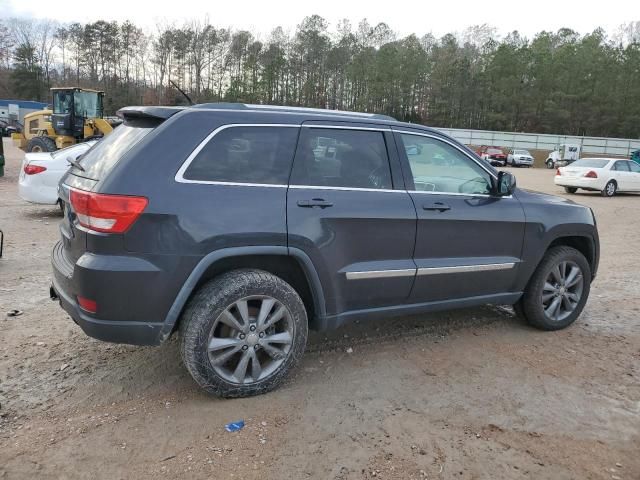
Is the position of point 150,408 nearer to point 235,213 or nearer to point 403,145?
point 235,213

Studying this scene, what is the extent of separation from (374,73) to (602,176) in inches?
2686

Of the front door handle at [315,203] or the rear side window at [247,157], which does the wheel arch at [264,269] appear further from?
the rear side window at [247,157]

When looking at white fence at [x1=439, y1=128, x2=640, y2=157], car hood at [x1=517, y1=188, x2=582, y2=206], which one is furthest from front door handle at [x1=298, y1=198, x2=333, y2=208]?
white fence at [x1=439, y1=128, x2=640, y2=157]

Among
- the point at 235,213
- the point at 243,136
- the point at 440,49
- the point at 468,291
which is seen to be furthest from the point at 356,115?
the point at 440,49

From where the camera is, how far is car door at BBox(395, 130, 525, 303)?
13.2 feet

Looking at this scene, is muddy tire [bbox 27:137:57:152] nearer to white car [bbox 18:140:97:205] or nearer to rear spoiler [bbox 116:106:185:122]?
white car [bbox 18:140:97:205]

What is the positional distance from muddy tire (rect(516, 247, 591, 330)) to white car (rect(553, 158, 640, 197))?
1548 cm

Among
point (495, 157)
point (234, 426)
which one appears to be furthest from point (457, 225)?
point (495, 157)

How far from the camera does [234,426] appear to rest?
3.16 metres

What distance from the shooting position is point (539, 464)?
2.91 m

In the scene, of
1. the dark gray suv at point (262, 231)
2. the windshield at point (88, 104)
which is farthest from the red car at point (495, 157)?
the dark gray suv at point (262, 231)

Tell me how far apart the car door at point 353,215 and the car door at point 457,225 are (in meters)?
0.13

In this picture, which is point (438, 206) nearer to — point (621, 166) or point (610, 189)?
point (610, 189)

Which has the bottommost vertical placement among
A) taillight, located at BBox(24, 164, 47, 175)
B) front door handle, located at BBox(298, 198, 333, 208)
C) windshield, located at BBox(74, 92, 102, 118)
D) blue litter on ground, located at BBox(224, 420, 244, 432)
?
blue litter on ground, located at BBox(224, 420, 244, 432)
